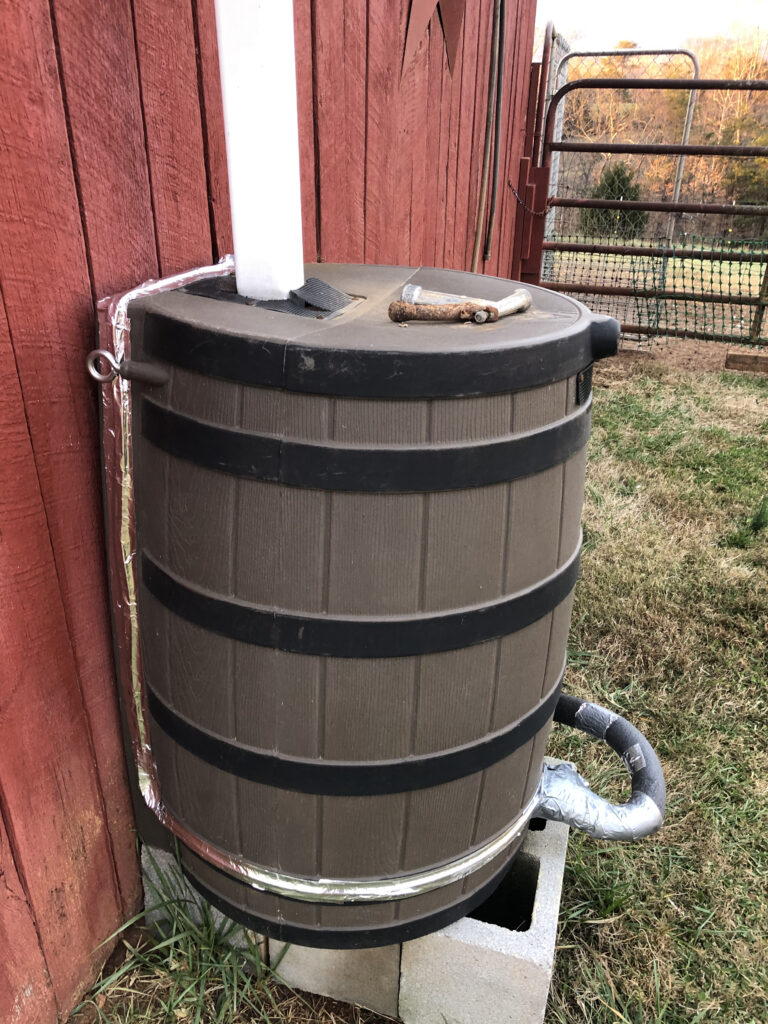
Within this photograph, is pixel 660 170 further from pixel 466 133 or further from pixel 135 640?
pixel 135 640

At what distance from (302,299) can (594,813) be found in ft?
3.39

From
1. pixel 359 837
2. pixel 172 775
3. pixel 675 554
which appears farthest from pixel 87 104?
pixel 675 554

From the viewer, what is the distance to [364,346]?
88cm

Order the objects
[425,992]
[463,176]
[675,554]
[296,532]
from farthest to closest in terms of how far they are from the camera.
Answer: [463,176]
[675,554]
[425,992]
[296,532]

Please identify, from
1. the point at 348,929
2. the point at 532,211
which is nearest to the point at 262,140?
the point at 348,929

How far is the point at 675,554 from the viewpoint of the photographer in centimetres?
282

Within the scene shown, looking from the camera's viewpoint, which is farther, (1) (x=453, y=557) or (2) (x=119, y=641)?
(2) (x=119, y=641)

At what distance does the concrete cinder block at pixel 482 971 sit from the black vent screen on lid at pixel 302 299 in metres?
1.02

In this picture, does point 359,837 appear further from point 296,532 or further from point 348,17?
point 348,17

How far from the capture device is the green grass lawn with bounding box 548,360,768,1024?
1.44 m

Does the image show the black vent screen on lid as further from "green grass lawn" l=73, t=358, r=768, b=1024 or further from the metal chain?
the metal chain

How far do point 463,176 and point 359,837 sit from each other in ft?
9.99

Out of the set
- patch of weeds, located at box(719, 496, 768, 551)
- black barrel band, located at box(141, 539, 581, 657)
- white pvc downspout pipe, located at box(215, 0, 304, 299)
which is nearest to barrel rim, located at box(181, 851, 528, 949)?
black barrel band, located at box(141, 539, 581, 657)

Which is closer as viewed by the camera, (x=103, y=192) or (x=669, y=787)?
(x=103, y=192)
